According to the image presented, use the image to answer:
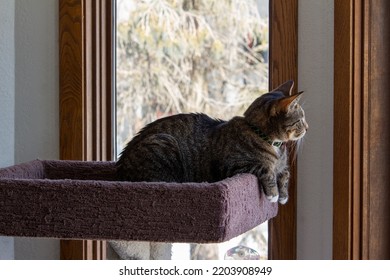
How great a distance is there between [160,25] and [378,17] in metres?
0.73

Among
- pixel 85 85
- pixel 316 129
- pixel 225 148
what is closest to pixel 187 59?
pixel 85 85

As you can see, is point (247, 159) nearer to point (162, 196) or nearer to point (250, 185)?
point (250, 185)

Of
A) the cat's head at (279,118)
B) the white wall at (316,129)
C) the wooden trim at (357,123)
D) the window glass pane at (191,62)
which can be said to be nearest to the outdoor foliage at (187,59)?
the window glass pane at (191,62)

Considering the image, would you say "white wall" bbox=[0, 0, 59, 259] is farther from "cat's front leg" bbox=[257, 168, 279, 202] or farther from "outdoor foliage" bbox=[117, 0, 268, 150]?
"cat's front leg" bbox=[257, 168, 279, 202]

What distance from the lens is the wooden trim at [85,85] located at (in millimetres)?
2514

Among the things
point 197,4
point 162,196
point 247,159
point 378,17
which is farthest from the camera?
point 197,4

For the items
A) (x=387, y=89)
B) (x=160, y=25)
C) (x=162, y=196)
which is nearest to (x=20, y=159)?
(x=160, y=25)

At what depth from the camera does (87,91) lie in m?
2.54

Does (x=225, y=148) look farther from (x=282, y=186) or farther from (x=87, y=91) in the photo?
(x=87, y=91)

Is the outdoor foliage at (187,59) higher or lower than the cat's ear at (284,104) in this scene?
higher

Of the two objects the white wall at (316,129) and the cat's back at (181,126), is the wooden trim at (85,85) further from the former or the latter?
the white wall at (316,129)

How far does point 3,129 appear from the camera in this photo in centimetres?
256

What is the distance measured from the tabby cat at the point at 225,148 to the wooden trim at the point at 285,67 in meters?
0.28

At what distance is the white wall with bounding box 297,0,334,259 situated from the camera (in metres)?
2.28
